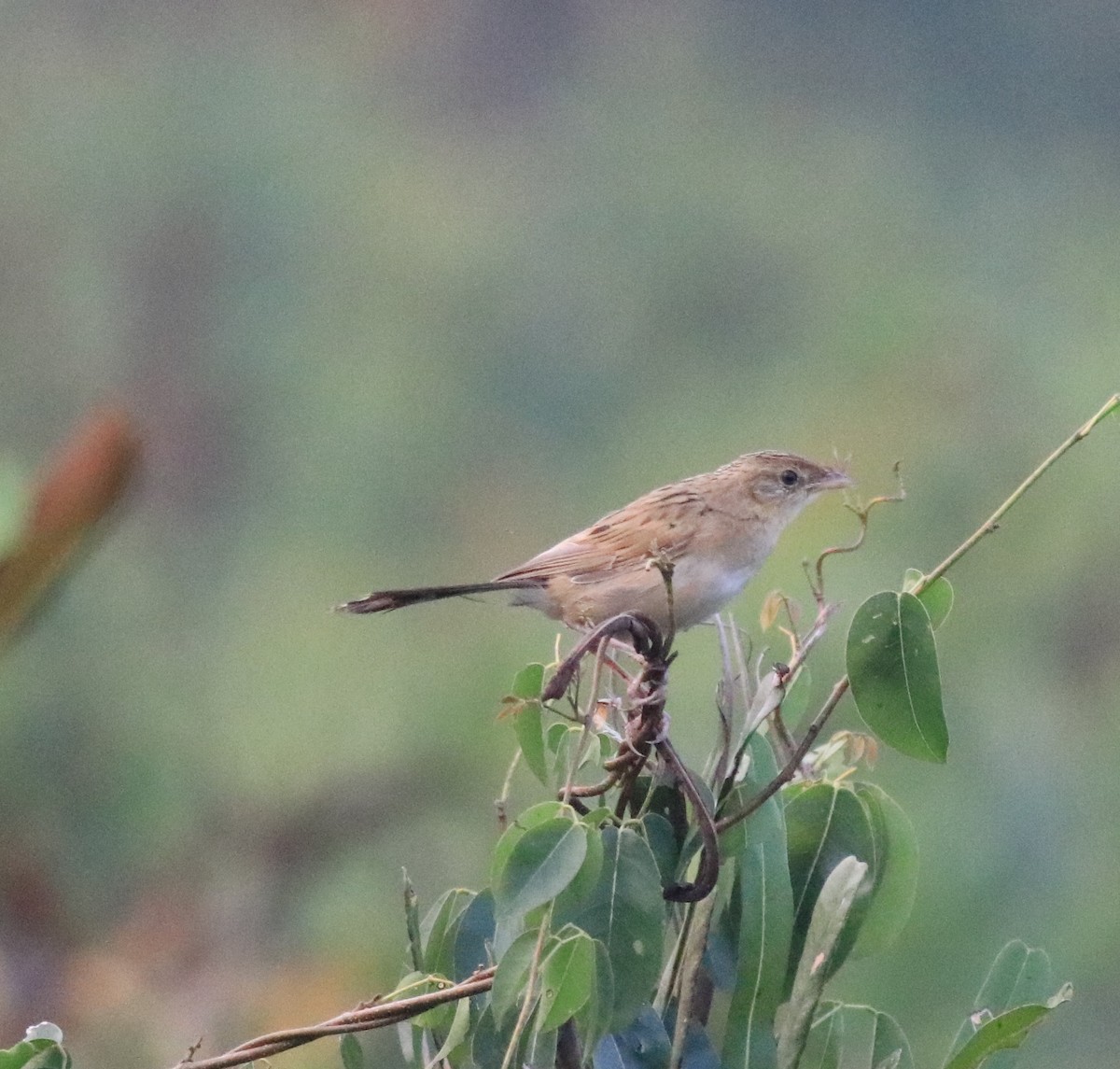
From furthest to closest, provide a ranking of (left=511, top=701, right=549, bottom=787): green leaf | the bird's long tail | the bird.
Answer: the bird < the bird's long tail < (left=511, top=701, right=549, bottom=787): green leaf

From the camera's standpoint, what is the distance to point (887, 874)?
892mm

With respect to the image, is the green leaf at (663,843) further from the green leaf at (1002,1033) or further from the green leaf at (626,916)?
the green leaf at (1002,1033)

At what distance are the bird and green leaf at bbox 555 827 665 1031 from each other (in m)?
0.64

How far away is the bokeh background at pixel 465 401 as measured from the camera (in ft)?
8.45

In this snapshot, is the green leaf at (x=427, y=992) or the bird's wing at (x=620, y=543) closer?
the green leaf at (x=427, y=992)

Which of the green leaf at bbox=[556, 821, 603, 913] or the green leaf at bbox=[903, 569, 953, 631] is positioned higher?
the green leaf at bbox=[903, 569, 953, 631]

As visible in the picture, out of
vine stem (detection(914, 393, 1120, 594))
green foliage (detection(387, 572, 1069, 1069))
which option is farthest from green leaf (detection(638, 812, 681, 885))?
vine stem (detection(914, 393, 1120, 594))

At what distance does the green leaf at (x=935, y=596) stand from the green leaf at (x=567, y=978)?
0.31 metres

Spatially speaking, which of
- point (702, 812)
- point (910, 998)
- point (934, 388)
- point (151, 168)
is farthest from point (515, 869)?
point (151, 168)

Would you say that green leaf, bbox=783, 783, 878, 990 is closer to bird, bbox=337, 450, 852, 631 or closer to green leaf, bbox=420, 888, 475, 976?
green leaf, bbox=420, 888, 475, 976

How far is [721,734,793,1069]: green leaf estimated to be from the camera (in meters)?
0.82

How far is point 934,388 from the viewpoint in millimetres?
3072

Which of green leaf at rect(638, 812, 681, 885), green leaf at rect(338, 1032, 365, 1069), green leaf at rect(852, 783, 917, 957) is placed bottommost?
green leaf at rect(338, 1032, 365, 1069)

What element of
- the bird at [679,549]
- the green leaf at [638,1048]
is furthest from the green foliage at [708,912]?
the bird at [679,549]
